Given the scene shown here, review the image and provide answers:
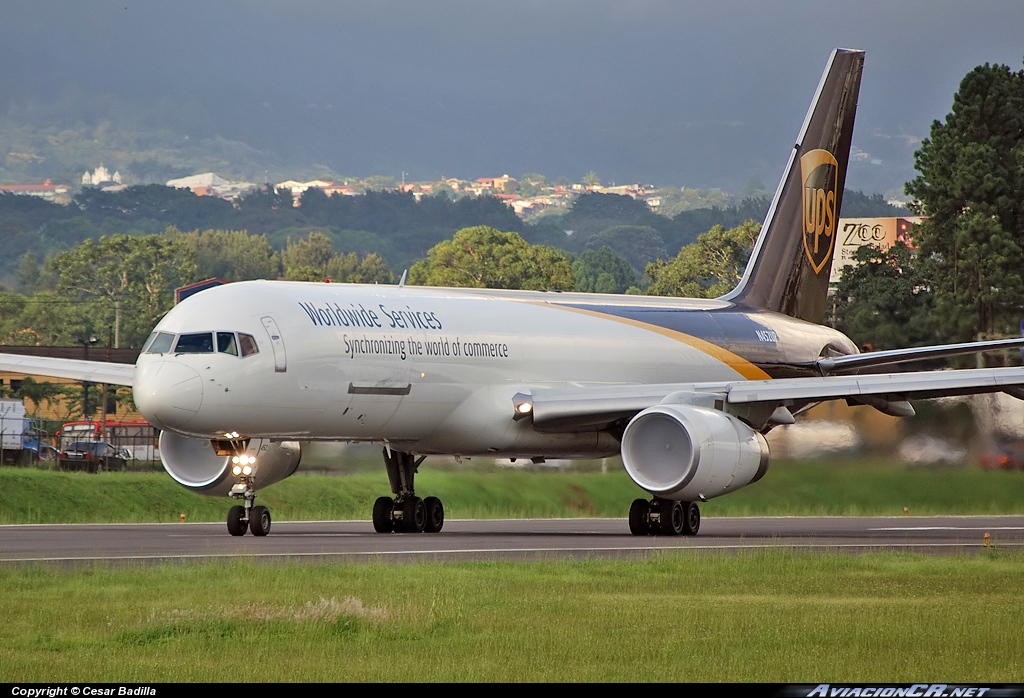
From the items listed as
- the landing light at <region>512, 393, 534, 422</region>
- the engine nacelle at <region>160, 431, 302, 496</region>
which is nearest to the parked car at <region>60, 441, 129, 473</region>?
the engine nacelle at <region>160, 431, 302, 496</region>

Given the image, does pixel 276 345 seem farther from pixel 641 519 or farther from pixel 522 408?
pixel 641 519

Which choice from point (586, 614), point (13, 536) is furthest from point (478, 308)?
point (586, 614)

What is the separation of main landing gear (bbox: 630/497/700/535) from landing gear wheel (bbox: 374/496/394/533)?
4029 mm

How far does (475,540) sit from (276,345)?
4138 mm

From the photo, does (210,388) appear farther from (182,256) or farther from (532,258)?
(182,256)

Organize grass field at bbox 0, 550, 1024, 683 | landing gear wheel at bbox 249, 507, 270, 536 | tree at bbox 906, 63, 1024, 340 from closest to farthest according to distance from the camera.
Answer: grass field at bbox 0, 550, 1024, 683, landing gear wheel at bbox 249, 507, 270, 536, tree at bbox 906, 63, 1024, 340

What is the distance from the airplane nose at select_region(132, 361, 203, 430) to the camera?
76.1ft

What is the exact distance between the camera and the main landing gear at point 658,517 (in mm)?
26859

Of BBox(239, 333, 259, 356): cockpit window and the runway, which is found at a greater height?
BBox(239, 333, 259, 356): cockpit window

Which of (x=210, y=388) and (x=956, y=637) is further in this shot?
(x=210, y=388)

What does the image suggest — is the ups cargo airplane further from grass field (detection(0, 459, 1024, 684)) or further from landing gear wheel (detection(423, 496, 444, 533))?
grass field (detection(0, 459, 1024, 684))

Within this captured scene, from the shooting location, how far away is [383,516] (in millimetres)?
27688

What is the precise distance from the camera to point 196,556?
64.2ft
